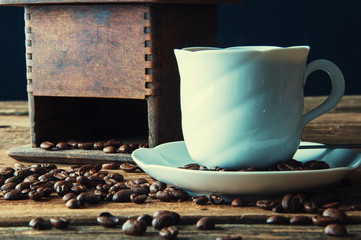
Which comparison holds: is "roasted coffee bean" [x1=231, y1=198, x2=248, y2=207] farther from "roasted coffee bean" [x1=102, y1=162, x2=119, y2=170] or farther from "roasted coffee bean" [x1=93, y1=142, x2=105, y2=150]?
"roasted coffee bean" [x1=93, y1=142, x2=105, y2=150]

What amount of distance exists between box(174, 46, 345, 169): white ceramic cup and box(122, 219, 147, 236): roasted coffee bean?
0.90ft

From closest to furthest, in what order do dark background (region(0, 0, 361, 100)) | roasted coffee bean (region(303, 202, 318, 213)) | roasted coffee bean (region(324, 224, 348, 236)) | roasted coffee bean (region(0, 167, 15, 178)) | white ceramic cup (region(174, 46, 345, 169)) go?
roasted coffee bean (region(324, 224, 348, 236)), roasted coffee bean (region(303, 202, 318, 213)), white ceramic cup (region(174, 46, 345, 169)), roasted coffee bean (region(0, 167, 15, 178)), dark background (region(0, 0, 361, 100))

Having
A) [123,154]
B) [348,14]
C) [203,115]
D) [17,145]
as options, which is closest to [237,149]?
[203,115]

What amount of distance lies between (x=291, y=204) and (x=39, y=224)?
0.42 m

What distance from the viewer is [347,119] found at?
6.53ft

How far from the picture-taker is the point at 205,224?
0.86 m

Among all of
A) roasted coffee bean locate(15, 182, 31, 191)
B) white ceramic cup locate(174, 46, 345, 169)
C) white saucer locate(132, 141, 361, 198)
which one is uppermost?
white ceramic cup locate(174, 46, 345, 169)

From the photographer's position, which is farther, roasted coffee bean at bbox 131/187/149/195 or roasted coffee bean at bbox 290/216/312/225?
roasted coffee bean at bbox 131/187/149/195

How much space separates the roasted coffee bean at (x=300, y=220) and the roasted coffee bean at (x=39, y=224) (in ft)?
1.30

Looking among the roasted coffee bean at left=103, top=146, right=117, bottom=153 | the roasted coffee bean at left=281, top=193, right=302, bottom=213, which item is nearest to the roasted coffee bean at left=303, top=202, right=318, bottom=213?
the roasted coffee bean at left=281, top=193, right=302, bottom=213

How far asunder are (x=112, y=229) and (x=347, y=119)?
1338 millimetres

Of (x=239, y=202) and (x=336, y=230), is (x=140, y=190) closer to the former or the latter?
(x=239, y=202)

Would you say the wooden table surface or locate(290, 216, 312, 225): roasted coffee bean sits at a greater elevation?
locate(290, 216, 312, 225): roasted coffee bean

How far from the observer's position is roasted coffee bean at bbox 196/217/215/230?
0.86m
